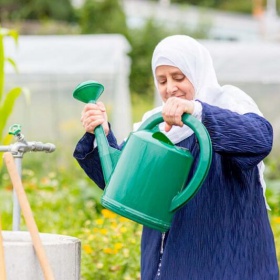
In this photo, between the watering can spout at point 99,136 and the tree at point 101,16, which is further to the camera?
the tree at point 101,16

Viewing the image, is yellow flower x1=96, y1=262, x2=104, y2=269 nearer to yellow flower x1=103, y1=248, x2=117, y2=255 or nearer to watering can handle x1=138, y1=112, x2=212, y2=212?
yellow flower x1=103, y1=248, x2=117, y2=255

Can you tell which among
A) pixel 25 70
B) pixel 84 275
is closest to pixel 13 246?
pixel 84 275

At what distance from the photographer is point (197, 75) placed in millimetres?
2184

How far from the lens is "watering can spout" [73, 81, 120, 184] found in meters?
2.17

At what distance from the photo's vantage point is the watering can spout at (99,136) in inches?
85.4

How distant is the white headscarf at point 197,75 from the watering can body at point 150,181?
7.1 inches

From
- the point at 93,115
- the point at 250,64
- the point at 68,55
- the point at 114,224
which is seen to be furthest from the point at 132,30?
the point at 93,115

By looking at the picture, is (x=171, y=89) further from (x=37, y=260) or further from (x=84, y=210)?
(x=84, y=210)

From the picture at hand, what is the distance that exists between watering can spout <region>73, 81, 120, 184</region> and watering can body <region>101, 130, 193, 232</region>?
0.13 m

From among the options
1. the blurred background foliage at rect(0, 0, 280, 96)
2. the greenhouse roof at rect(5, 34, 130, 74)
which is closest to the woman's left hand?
the greenhouse roof at rect(5, 34, 130, 74)

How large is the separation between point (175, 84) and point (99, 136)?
0.22m

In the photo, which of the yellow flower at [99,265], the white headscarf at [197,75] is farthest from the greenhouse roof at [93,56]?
the white headscarf at [197,75]

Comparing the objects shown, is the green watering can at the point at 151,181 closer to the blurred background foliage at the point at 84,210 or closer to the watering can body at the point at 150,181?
the watering can body at the point at 150,181

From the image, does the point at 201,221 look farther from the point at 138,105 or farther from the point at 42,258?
the point at 138,105
